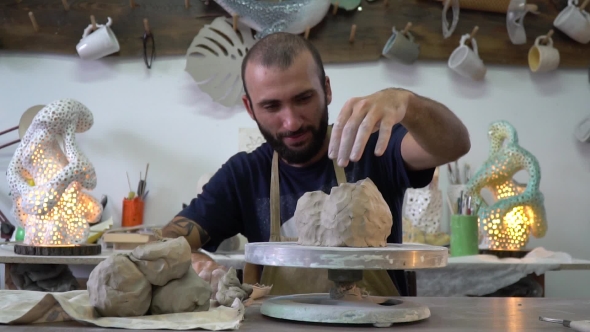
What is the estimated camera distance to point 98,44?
2.99 m

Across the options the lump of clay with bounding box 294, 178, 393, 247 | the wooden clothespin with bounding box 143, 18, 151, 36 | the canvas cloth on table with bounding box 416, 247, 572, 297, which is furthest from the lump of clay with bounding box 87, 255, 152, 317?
the wooden clothespin with bounding box 143, 18, 151, 36

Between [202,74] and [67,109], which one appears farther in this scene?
[202,74]

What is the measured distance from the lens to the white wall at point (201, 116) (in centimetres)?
311

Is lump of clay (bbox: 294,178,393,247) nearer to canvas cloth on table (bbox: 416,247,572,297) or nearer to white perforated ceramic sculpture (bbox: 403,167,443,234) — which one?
canvas cloth on table (bbox: 416,247,572,297)

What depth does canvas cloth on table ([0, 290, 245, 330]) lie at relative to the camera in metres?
0.98

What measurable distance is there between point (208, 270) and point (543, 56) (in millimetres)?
2252

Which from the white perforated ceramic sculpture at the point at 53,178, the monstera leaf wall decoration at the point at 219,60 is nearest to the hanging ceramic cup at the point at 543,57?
the monstera leaf wall decoration at the point at 219,60

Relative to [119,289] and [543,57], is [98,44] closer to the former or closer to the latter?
[543,57]

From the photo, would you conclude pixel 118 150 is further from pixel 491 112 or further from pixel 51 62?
pixel 491 112

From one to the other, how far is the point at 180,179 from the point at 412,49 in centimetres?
124

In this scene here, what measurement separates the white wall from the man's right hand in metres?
1.44

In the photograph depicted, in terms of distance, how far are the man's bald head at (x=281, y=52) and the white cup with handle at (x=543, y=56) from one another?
66.2 inches

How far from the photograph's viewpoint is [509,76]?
129 inches

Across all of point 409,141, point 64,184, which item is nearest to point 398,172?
point 409,141
